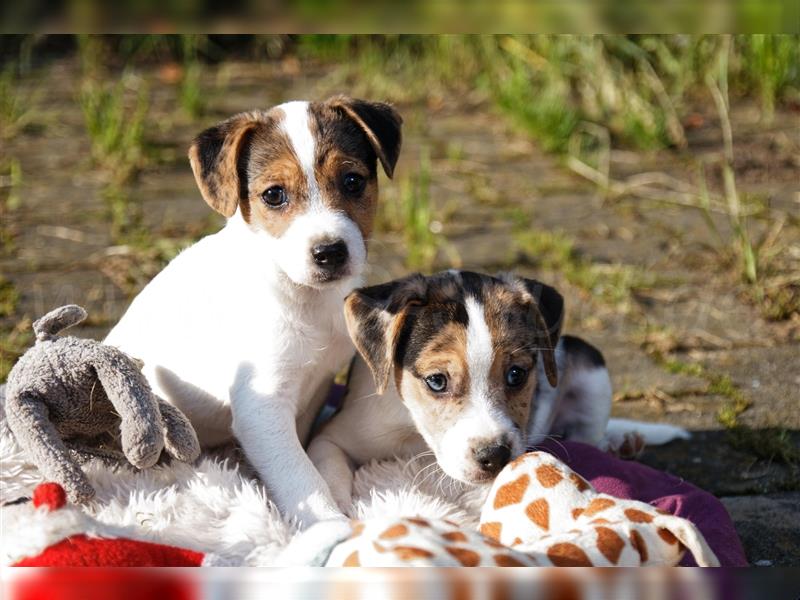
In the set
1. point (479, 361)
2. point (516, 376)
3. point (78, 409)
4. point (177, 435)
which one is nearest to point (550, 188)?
point (516, 376)

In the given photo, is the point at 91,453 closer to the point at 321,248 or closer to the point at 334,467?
the point at 334,467

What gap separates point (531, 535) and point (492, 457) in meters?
0.34

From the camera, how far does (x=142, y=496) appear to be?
126 inches

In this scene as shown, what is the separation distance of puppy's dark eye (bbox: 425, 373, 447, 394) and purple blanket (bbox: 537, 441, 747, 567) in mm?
587

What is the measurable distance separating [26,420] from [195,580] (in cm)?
130

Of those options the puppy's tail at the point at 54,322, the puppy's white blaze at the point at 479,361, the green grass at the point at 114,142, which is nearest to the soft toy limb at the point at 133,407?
the puppy's tail at the point at 54,322

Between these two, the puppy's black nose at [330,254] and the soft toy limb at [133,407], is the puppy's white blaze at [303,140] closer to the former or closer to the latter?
the puppy's black nose at [330,254]

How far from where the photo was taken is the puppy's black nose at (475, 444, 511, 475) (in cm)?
317

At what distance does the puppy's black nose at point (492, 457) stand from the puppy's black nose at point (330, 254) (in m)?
0.73

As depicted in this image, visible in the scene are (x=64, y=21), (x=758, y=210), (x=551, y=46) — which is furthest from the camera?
(x=551, y=46)

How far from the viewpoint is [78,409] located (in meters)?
3.19

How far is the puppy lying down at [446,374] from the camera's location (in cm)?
326

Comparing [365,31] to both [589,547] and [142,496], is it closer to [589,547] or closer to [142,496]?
[589,547]

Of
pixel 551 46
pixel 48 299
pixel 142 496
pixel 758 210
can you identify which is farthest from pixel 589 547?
pixel 551 46
